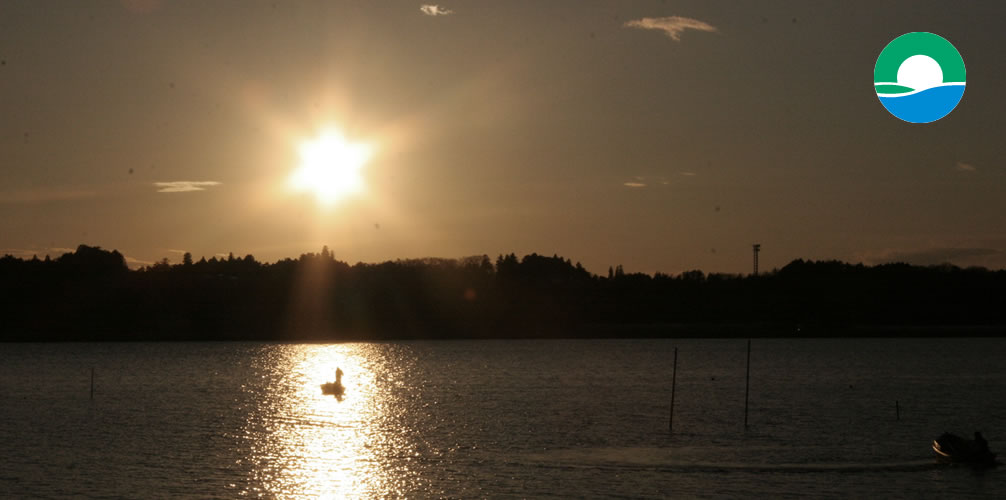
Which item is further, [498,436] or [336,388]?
[336,388]

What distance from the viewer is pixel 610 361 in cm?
16975

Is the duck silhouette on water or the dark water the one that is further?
the duck silhouette on water

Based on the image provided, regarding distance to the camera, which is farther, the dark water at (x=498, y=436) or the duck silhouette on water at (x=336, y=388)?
Result: the duck silhouette on water at (x=336, y=388)

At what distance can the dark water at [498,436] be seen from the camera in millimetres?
44312

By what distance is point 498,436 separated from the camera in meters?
62.0

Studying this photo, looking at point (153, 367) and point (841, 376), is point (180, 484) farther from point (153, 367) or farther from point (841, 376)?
point (153, 367)

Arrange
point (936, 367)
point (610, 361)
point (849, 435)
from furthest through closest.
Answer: point (610, 361) < point (936, 367) < point (849, 435)

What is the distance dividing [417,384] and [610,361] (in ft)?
191

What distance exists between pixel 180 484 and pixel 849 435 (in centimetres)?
3621

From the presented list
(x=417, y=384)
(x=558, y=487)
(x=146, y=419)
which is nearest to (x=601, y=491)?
(x=558, y=487)

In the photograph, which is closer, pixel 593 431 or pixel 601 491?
pixel 601 491

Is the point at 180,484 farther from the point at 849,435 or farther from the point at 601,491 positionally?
the point at 849,435

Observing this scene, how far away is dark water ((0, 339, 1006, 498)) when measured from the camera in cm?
4431

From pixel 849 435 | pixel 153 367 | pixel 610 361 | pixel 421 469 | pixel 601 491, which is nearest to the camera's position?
pixel 601 491
